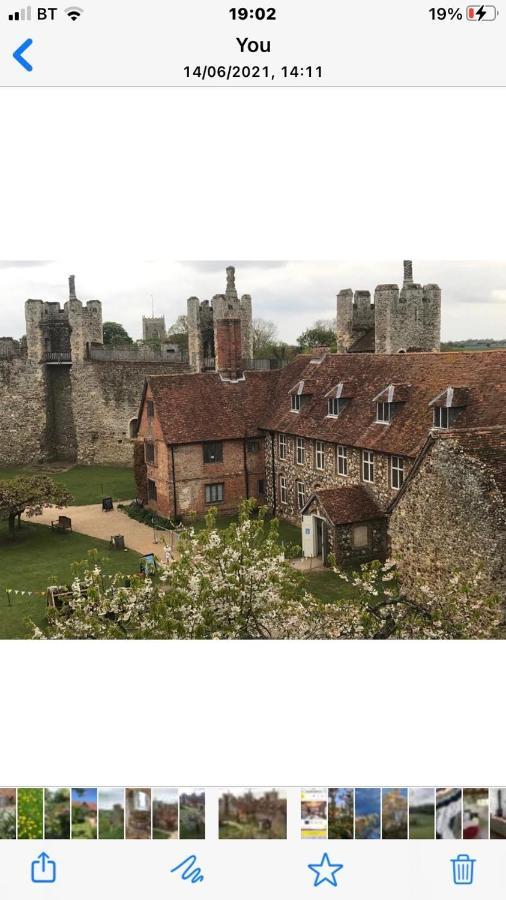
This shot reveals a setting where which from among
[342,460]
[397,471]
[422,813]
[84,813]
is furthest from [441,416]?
[84,813]

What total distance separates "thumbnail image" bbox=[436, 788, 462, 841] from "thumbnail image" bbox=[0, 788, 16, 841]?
4.82 metres

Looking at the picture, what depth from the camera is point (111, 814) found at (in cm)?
846

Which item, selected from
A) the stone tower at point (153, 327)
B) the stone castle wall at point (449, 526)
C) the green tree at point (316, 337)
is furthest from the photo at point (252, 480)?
the stone tower at point (153, 327)

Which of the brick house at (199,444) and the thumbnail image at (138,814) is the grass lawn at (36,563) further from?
the thumbnail image at (138,814)

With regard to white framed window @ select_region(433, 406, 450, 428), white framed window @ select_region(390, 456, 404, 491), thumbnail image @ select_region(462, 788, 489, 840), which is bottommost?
thumbnail image @ select_region(462, 788, 489, 840)

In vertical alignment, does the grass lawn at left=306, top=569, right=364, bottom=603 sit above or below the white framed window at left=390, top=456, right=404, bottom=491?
below

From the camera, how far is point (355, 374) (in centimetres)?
2783

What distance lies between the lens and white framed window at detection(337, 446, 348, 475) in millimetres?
25703

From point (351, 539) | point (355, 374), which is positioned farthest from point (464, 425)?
point (355, 374)

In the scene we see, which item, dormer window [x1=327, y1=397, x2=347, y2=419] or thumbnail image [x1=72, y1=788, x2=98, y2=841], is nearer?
thumbnail image [x1=72, y1=788, x2=98, y2=841]

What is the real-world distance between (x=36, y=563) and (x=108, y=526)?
5185mm

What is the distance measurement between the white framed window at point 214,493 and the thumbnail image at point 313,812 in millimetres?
21997

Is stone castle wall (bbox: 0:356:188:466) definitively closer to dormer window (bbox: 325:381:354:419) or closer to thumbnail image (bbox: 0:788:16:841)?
dormer window (bbox: 325:381:354:419)

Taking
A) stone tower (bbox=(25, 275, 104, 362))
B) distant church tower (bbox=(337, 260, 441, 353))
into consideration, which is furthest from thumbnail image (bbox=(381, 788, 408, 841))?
stone tower (bbox=(25, 275, 104, 362))
